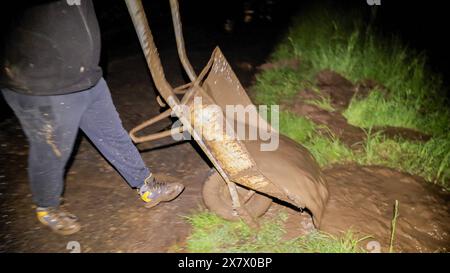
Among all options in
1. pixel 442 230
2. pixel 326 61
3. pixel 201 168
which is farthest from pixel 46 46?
pixel 326 61

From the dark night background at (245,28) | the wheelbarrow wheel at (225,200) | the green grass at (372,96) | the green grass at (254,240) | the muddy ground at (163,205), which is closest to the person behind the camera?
the green grass at (254,240)

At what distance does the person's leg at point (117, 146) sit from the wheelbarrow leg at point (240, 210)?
23.4 inches

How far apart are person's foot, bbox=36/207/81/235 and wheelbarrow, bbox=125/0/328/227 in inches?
33.1

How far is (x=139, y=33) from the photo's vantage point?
1854 mm

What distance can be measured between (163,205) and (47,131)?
111cm

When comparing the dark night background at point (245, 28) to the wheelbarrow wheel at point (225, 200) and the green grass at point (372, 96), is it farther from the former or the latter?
the wheelbarrow wheel at point (225, 200)

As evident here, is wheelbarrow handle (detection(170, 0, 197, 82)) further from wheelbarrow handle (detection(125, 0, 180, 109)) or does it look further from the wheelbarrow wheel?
the wheelbarrow wheel

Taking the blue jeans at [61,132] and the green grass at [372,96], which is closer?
the blue jeans at [61,132]

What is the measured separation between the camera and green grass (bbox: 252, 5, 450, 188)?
10.5 feet

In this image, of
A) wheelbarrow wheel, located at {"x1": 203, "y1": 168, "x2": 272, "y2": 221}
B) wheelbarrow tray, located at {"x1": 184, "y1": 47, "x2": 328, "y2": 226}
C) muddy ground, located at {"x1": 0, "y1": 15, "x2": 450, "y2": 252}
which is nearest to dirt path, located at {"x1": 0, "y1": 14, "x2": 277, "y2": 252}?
muddy ground, located at {"x1": 0, "y1": 15, "x2": 450, "y2": 252}

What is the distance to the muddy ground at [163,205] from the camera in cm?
242

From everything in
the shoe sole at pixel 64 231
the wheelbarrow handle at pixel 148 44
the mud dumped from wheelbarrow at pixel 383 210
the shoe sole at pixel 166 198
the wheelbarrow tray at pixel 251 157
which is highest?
the wheelbarrow handle at pixel 148 44

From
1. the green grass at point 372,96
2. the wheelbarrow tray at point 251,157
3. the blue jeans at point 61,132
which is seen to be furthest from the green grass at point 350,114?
the blue jeans at point 61,132

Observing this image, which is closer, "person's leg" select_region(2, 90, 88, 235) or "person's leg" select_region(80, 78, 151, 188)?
"person's leg" select_region(2, 90, 88, 235)
